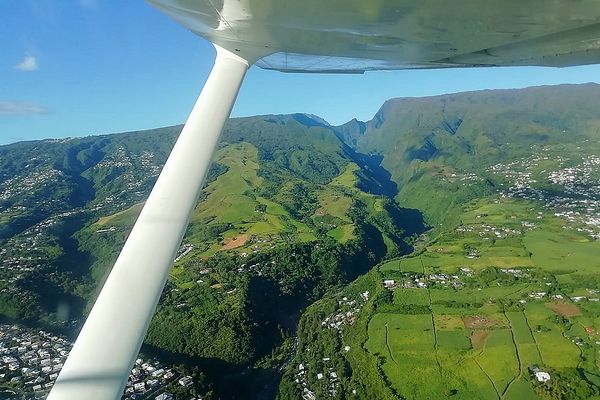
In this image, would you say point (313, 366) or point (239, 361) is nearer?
point (313, 366)

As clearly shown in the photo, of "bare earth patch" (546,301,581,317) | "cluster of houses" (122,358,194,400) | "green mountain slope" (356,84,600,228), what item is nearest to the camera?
"cluster of houses" (122,358,194,400)

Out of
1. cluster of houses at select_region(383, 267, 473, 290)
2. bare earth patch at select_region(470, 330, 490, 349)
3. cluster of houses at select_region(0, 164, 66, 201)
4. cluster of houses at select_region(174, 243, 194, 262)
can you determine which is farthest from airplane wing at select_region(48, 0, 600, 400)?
cluster of houses at select_region(0, 164, 66, 201)

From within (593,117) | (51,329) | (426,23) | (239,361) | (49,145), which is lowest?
(593,117)

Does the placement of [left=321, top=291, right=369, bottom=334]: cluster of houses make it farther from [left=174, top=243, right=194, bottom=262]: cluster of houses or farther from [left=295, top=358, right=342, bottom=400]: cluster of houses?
[left=174, top=243, right=194, bottom=262]: cluster of houses

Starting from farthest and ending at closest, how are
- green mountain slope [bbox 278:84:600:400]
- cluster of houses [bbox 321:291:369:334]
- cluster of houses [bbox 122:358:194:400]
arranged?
cluster of houses [bbox 321:291:369:334]
green mountain slope [bbox 278:84:600:400]
cluster of houses [bbox 122:358:194:400]

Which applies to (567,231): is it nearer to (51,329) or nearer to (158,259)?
(51,329)

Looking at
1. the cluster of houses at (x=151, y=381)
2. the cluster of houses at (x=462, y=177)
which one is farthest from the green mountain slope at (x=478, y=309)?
the cluster of houses at (x=151, y=381)

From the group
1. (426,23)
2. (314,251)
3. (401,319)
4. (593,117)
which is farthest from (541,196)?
(593,117)

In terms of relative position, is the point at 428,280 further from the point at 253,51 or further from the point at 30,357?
the point at 253,51
